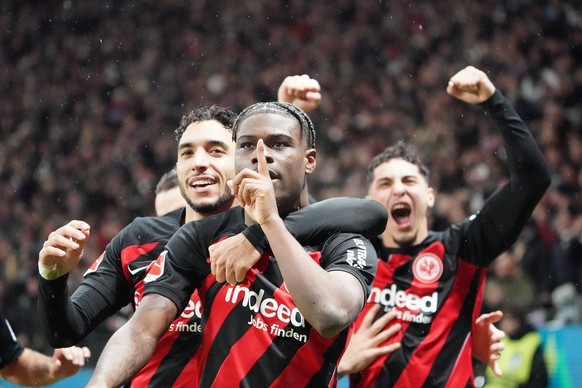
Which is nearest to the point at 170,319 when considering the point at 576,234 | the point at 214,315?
the point at 214,315

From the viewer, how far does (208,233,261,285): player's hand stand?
2889 millimetres

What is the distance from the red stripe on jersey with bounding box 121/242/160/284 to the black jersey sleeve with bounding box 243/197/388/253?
0.92m

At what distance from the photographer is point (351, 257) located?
2879mm

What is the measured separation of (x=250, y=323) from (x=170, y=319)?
0.27m

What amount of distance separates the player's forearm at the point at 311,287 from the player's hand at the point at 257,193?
0.12ft

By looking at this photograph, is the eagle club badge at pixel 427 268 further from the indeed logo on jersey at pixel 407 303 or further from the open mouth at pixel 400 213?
the open mouth at pixel 400 213

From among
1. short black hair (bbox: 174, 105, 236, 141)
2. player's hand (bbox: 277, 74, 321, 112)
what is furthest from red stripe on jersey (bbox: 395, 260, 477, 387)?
short black hair (bbox: 174, 105, 236, 141)

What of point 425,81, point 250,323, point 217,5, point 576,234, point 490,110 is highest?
point 217,5

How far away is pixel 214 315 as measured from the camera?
2979mm

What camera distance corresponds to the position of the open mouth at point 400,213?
15.0ft

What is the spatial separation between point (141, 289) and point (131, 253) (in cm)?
20

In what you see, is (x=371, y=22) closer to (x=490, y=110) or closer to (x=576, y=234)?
(x=576, y=234)

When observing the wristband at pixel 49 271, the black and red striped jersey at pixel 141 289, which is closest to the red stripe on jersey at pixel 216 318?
the black and red striped jersey at pixel 141 289

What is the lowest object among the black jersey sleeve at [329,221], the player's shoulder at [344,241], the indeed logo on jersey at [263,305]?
the indeed logo on jersey at [263,305]
